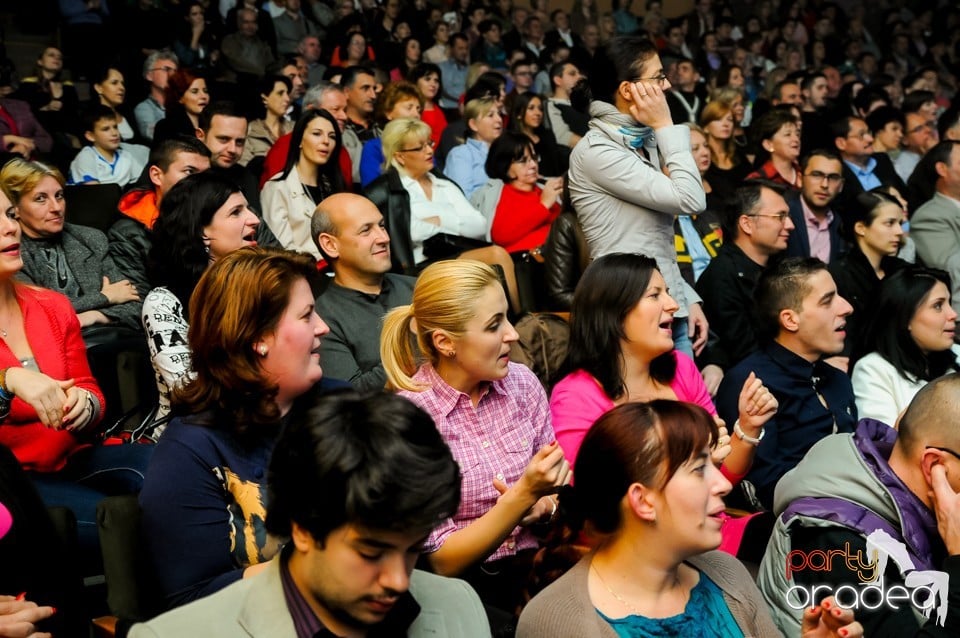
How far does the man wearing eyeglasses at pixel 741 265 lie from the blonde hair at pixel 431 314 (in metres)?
1.87

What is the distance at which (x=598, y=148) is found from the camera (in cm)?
331

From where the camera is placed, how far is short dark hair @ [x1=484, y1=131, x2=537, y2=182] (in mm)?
5340

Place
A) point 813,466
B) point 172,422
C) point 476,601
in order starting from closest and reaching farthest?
point 476,601
point 172,422
point 813,466

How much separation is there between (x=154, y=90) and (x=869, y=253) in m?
4.76

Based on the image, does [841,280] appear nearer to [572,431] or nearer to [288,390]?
[572,431]

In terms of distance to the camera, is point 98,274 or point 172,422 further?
point 98,274

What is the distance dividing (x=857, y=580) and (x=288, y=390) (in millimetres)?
1210

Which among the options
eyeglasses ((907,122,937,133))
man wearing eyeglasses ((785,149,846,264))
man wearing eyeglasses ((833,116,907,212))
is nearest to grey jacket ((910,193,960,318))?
man wearing eyeglasses ((785,149,846,264))

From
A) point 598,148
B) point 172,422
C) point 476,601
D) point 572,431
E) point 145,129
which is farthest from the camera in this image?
point 145,129

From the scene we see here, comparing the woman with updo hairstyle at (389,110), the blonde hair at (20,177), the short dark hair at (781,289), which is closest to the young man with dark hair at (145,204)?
the blonde hair at (20,177)

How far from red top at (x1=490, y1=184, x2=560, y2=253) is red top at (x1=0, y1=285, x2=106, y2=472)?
107 inches

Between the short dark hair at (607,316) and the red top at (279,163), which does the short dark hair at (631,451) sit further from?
the red top at (279,163)

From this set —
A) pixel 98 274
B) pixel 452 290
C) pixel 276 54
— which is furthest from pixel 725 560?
pixel 276 54

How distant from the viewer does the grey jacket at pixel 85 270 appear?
3.58m
